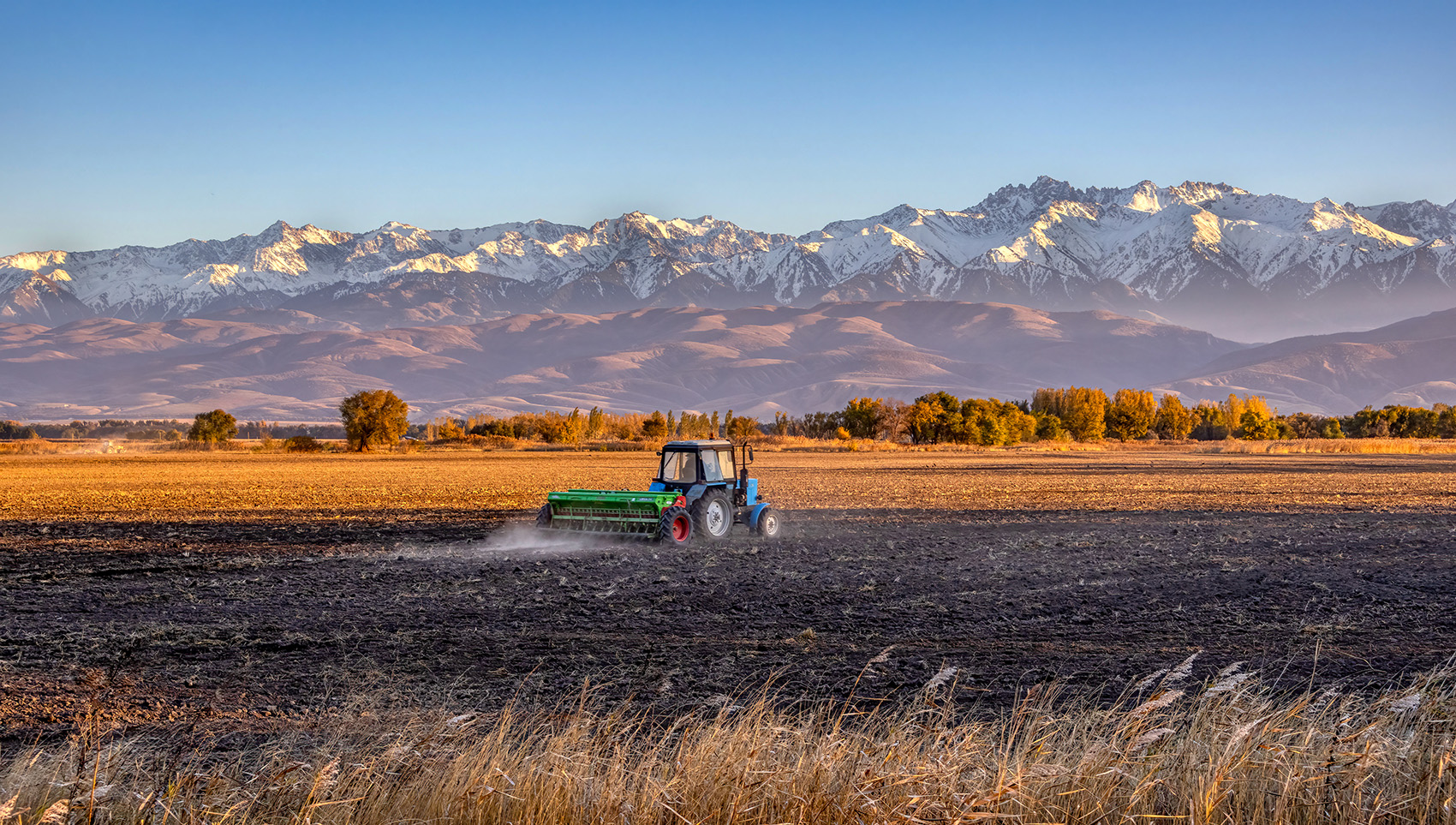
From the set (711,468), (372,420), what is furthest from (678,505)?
(372,420)

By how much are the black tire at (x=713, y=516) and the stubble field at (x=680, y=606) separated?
38cm

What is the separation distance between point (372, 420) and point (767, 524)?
73.7 metres

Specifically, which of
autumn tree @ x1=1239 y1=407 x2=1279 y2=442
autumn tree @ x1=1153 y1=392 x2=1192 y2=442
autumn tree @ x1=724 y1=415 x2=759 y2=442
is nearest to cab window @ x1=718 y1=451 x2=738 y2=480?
autumn tree @ x1=724 y1=415 x2=759 y2=442

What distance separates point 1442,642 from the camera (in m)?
11.6

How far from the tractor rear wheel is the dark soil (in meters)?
0.41

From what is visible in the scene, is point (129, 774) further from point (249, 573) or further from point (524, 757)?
point (249, 573)

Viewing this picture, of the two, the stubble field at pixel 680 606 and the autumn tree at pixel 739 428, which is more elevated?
the autumn tree at pixel 739 428

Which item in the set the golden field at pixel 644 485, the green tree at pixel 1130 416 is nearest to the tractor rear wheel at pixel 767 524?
the golden field at pixel 644 485

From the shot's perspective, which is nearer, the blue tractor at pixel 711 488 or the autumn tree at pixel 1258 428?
the blue tractor at pixel 711 488

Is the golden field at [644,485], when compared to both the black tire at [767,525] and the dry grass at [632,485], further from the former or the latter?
the black tire at [767,525]

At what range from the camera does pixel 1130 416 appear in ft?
406

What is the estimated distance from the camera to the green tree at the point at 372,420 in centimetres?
8956

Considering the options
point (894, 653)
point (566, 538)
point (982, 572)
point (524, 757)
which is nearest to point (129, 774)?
point (524, 757)

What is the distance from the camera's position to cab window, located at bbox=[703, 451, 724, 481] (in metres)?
21.9
